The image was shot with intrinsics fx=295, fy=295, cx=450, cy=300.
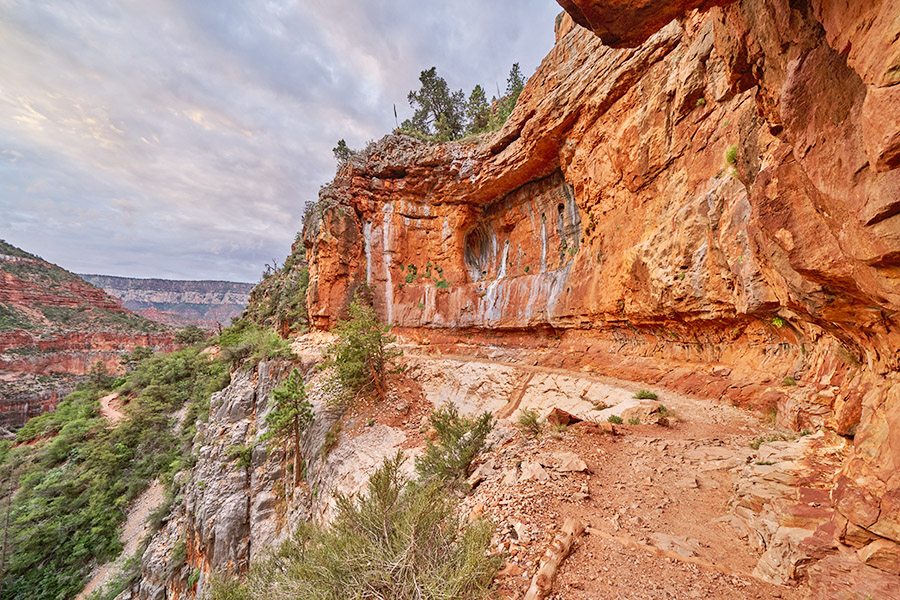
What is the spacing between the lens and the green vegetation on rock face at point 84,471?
15516 mm

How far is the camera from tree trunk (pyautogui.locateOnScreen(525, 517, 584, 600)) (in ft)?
8.63

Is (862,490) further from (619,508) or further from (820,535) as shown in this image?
(619,508)

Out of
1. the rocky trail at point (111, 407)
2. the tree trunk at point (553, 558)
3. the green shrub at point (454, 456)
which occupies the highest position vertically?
the tree trunk at point (553, 558)

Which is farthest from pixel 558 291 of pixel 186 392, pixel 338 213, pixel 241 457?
pixel 186 392

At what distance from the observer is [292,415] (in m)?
11.3

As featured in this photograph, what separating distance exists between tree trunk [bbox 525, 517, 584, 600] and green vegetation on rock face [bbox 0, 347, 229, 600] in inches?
885

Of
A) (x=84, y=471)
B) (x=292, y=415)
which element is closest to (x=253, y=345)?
(x=292, y=415)

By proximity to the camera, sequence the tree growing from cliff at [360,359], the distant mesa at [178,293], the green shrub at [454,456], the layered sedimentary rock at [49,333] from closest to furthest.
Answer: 1. the green shrub at [454,456]
2. the tree growing from cliff at [360,359]
3. the layered sedimentary rock at [49,333]
4. the distant mesa at [178,293]

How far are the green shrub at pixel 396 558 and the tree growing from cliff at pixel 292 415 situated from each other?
8.45 metres

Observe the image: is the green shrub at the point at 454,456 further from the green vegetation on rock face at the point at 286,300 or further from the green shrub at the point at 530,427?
the green vegetation on rock face at the point at 286,300

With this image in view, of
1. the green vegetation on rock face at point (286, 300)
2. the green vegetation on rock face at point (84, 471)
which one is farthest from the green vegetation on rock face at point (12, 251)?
the green vegetation on rock face at point (286, 300)

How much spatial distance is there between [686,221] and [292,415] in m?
15.1

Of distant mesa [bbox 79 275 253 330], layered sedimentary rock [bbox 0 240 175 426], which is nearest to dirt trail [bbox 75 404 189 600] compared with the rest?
layered sedimentary rock [bbox 0 240 175 426]

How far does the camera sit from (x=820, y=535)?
2523mm
